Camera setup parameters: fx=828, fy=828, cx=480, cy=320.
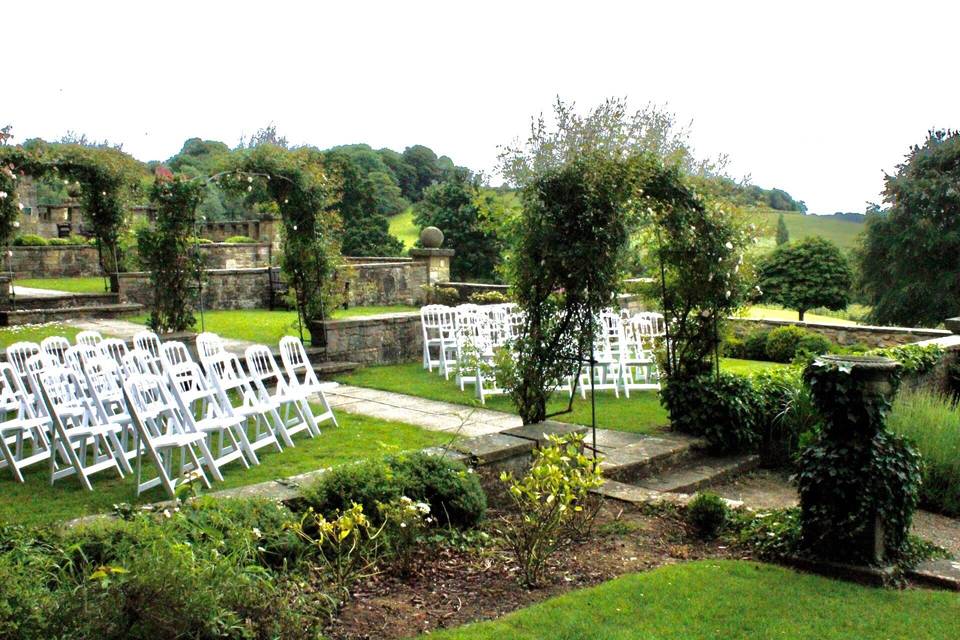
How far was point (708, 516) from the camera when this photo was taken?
4961mm

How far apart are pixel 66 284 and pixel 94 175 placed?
5325 millimetres

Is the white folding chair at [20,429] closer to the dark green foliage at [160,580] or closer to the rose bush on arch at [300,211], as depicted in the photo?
the dark green foliage at [160,580]

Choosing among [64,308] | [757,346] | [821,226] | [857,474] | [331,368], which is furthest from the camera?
[821,226]

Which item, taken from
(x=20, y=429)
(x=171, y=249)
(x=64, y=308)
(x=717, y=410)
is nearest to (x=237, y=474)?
(x=20, y=429)

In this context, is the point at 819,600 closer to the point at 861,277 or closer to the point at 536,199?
the point at 536,199

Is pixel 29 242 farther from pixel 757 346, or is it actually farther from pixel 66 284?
pixel 757 346

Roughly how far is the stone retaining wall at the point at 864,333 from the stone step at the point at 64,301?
11435 millimetres

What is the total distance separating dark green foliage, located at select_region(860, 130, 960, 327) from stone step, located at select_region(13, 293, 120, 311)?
19673 millimetres

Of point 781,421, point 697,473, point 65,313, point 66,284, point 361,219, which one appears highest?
point 361,219

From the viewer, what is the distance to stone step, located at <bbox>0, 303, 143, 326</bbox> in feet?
45.9

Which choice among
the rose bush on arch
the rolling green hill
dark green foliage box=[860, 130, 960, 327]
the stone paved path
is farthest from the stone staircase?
the rolling green hill

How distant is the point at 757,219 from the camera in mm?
7633

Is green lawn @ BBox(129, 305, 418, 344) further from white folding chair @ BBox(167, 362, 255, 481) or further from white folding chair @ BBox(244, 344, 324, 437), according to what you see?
white folding chair @ BBox(167, 362, 255, 481)

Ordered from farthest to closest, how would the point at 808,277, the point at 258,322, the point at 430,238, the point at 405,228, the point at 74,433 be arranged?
the point at 405,228 < the point at 808,277 < the point at 430,238 < the point at 258,322 < the point at 74,433
